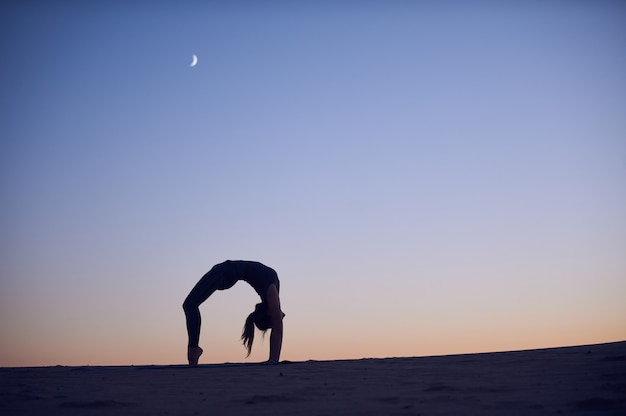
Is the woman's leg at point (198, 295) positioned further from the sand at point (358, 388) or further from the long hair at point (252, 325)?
the sand at point (358, 388)

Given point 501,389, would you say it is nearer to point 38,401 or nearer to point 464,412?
point 464,412

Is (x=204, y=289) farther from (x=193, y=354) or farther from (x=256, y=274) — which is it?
(x=193, y=354)

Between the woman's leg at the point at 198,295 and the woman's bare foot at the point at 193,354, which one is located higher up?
the woman's leg at the point at 198,295

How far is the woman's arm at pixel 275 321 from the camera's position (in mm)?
9328

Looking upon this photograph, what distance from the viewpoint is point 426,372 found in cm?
646

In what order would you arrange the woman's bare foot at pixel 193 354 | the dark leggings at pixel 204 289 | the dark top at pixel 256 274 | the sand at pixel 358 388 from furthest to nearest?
the dark leggings at pixel 204 289, the dark top at pixel 256 274, the woman's bare foot at pixel 193 354, the sand at pixel 358 388

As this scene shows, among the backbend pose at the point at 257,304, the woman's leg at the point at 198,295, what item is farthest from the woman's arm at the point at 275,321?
the woman's leg at the point at 198,295

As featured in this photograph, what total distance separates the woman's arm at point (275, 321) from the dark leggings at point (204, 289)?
627mm

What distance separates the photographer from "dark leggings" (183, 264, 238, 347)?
9.73 metres

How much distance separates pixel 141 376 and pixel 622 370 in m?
4.56

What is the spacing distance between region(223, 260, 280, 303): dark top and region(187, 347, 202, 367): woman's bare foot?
1.14 m

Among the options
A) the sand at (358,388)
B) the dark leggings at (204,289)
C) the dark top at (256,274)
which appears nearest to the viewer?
the sand at (358,388)

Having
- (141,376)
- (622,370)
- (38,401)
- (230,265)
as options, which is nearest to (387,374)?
(622,370)

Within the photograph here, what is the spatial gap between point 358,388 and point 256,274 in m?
4.21
